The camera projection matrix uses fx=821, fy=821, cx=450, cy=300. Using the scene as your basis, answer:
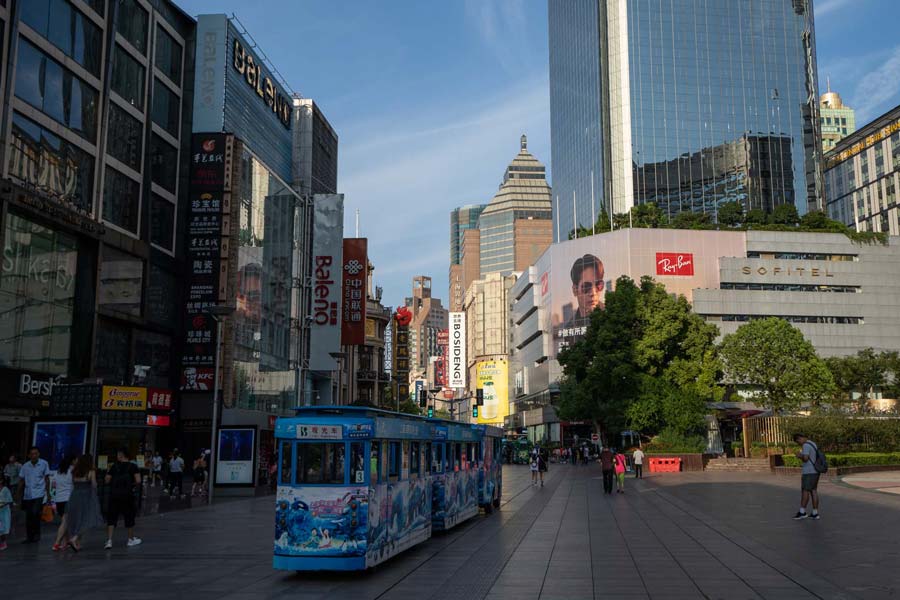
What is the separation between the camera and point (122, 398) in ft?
92.5

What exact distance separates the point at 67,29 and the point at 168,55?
41.0ft

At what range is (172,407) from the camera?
4712 cm

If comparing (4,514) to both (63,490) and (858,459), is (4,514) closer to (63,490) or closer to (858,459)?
(63,490)

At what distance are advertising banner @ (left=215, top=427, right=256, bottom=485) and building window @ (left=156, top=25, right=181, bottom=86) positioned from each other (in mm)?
25099

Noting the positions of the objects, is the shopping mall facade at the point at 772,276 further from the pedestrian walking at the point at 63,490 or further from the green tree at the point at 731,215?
the pedestrian walking at the point at 63,490

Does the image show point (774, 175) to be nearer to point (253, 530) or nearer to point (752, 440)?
point (752, 440)

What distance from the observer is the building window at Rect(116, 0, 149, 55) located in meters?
44.0

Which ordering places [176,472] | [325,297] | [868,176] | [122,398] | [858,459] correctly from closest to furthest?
[122,398] < [176,472] < [858,459] < [325,297] < [868,176]

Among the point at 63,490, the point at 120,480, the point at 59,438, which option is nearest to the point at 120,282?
the point at 59,438

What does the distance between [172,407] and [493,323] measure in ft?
463

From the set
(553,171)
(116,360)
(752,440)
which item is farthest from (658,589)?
(553,171)

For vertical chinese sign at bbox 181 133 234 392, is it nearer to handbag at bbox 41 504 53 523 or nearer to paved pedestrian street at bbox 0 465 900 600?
paved pedestrian street at bbox 0 465 900 600

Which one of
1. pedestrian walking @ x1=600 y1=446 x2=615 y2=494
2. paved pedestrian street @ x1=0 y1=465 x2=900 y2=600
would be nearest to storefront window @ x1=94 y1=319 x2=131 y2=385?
paved pedestrian street @ x1=0 y1=465 x2=900 y2=600

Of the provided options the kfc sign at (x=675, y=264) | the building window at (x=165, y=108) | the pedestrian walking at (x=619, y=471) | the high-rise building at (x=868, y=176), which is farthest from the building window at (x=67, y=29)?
the high-rise building at (x=868, y=176)
